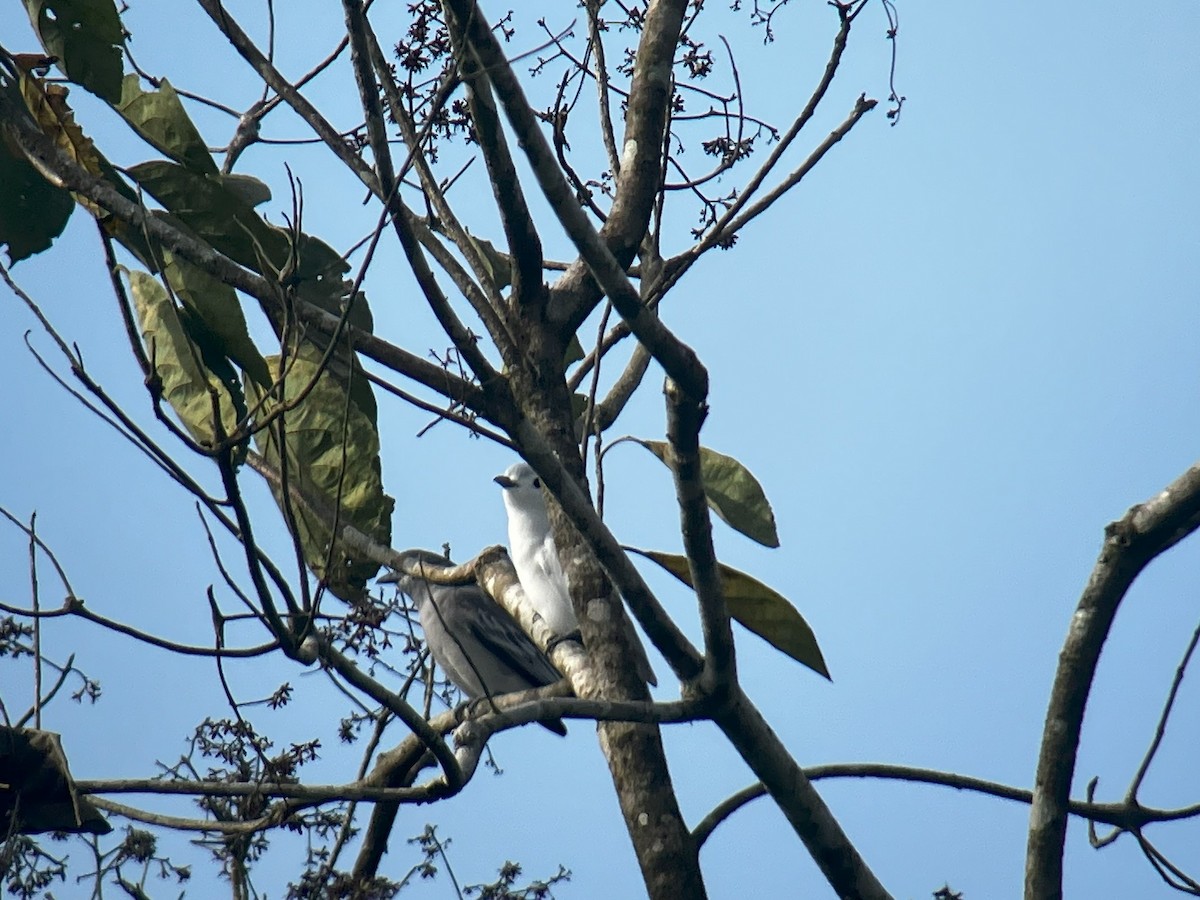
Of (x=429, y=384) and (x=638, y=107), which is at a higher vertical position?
(x=638, y=107)

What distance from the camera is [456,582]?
416 centimetres

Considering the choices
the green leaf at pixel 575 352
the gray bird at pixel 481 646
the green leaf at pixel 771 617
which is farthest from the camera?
the gray bird at pixel 481 646

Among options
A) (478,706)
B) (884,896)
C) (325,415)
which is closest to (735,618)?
(884,896)

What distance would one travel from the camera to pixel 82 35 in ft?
9.55

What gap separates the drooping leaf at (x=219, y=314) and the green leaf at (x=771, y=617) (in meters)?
1.27

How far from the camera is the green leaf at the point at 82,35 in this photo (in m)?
2.89

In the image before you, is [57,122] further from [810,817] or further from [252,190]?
[810,817]

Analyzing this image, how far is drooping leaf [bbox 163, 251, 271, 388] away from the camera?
2.77 meters

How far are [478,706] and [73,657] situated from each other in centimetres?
152

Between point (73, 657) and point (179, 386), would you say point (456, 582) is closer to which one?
point (179, 386)

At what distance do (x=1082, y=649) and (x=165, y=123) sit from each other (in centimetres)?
245

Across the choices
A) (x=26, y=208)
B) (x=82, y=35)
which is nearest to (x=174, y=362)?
(x=26, y=208)

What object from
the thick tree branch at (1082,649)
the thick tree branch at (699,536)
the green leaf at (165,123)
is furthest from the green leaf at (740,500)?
the green leaf at (165,123)

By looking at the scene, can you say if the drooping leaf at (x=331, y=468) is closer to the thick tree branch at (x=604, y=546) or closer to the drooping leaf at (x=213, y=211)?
the drooping leaf at (x=213, y=211)
